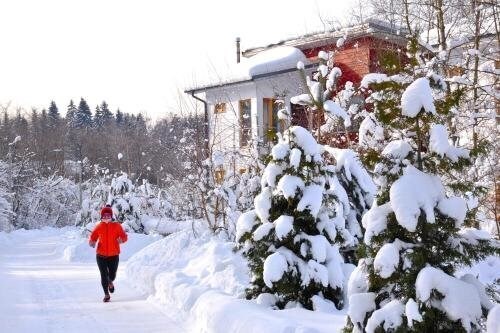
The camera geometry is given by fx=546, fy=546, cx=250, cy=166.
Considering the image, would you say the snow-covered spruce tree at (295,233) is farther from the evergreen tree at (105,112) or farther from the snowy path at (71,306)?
the evergreen tree at (105,112)

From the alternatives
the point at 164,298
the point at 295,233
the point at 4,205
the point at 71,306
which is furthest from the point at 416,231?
the point at 4,205

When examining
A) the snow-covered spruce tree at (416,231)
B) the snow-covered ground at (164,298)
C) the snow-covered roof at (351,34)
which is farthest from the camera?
the snow-covered roof at (351,34)

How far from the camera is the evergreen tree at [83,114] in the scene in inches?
4140

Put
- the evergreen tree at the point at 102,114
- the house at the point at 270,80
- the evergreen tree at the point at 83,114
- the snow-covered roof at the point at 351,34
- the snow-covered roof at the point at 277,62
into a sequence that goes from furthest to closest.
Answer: the evergreen tree at the point at 102,114 < the evergreen tree at the point at 83,114 < the snow-covered roof at the point at 277,62 < the house at the point at 270,80 < the snow-covered roof at the point at 351,34

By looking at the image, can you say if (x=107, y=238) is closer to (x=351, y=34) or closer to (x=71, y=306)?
(x=71, y=306)

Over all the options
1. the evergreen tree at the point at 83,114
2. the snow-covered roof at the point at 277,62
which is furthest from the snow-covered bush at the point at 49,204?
the evergreen tree at the point at 83,114

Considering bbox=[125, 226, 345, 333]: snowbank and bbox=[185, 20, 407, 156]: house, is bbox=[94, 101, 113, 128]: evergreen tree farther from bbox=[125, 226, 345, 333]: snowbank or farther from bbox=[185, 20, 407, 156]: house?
bbox=[125, 226, 345, 333]: snowbank

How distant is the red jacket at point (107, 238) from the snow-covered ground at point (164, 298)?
87 cm

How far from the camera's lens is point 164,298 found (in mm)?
9258

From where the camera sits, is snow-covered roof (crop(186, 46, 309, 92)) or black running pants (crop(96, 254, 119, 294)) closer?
black running pants (crop(96, 254, 119, 294))

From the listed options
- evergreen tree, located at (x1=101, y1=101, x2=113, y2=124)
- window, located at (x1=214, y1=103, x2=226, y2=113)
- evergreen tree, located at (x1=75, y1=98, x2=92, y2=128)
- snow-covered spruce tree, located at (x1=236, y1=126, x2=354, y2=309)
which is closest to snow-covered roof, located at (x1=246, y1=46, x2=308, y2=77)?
window, located at (x1=214, y1=103, x2=226, y2=113)

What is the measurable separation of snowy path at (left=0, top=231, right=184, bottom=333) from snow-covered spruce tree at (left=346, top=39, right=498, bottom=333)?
3966mm

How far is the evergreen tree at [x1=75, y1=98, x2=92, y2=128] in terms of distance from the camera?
105 metres

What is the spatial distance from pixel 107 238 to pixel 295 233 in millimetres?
4594
